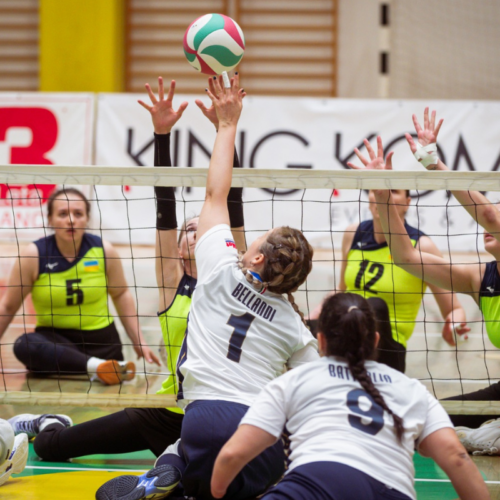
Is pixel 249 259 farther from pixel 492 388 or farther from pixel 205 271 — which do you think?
pixel 492 388

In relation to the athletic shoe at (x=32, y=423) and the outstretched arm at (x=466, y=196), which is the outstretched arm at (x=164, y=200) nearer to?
the athletic shoe at (x=32, y=423)

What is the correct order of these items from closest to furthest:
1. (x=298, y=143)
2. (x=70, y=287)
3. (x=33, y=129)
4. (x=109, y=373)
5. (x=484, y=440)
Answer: (x=484, y=440) < (x=109, y=373) < (x=70, y=287) < (x=298, y=143) < (x=33, y=129)

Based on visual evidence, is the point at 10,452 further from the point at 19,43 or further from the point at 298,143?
the point at 19,43

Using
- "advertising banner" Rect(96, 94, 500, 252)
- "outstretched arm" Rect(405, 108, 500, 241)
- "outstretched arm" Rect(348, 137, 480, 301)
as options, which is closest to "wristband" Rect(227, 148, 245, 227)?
"outstretched arm" Rect(348, 137, 480, 301)

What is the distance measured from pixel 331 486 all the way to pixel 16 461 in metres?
1.46

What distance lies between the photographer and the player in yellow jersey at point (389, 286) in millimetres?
3512

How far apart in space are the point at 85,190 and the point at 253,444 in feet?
22.4

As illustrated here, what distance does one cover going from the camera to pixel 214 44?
9.71 feet

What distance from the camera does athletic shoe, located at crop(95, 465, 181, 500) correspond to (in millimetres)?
2180

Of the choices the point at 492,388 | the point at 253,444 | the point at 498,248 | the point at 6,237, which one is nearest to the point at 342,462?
the point at 253,444

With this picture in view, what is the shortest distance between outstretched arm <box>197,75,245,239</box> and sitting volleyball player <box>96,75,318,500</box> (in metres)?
0.03

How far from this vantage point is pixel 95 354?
13.7ft

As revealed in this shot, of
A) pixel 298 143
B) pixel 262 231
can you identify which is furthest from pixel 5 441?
pixel 298 143

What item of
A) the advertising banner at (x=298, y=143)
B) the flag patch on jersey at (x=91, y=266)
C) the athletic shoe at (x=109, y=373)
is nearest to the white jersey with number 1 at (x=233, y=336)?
the athletic shoe at (x=109, y=373)
